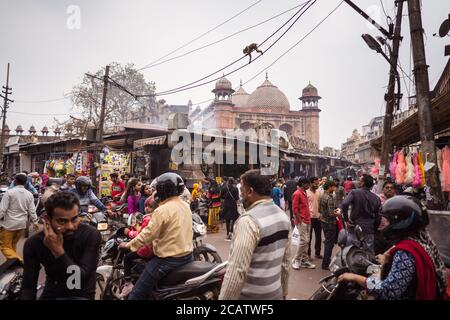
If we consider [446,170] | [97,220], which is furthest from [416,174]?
[97,220]

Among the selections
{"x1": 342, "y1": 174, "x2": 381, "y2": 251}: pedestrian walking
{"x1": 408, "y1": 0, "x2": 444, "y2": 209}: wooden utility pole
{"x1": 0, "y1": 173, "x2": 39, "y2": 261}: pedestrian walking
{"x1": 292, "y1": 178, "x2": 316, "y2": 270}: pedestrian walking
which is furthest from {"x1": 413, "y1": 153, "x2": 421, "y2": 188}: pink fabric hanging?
{"x1": 0, "y1": 173, "x2": 39, "y2": 261}: pedestrian walking

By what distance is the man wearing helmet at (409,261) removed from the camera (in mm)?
1793

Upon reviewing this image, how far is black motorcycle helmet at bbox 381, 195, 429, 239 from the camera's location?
1926mm

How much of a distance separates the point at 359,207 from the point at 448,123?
374cm

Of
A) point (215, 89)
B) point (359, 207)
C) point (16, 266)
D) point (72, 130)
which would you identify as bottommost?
point (16, 266)

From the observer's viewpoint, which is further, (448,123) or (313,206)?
(448,123)

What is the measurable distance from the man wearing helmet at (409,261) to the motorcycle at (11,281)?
2509mm

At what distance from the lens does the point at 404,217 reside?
6.39ft

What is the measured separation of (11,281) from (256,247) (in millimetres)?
2092

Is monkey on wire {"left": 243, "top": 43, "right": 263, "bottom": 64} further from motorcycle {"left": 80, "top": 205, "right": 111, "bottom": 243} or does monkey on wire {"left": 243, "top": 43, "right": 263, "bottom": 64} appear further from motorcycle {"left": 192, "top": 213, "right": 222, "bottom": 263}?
motorcycle {"left": 80, "top": 205, "right": 111, "bottom": 243}

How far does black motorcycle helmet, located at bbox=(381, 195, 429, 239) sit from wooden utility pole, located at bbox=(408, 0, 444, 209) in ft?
11.6

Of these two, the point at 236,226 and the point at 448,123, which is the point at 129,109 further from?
the point at 236,226

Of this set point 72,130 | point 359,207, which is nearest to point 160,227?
point 359,207

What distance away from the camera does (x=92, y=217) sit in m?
5.02
